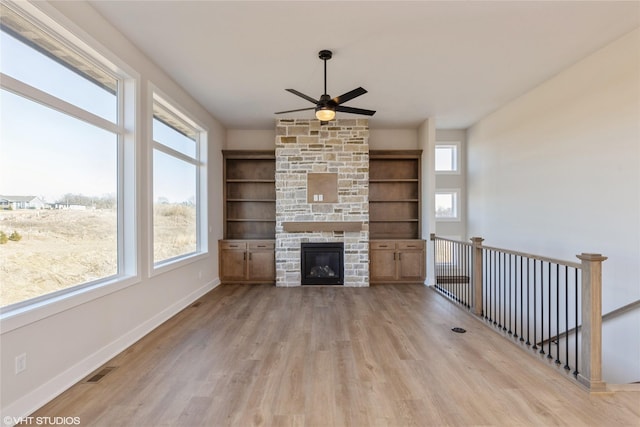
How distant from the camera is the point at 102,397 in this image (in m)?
2.25

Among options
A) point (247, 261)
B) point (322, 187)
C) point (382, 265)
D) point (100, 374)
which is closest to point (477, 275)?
point (382, 265)

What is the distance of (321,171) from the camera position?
585 centimetres

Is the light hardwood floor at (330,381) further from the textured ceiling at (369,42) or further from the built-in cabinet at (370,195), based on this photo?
the textured ceiling at (369,42)

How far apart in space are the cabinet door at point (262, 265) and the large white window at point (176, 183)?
3.29 feet

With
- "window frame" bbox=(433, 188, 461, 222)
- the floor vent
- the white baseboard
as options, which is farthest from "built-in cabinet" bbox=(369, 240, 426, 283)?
the floor vent

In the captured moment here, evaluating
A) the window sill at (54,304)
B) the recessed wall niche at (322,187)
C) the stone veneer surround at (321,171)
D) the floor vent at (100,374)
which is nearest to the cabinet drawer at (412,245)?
the stone veneer surround at (321,171)

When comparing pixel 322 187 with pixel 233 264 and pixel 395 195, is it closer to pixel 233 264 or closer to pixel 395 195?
pixel 395 195

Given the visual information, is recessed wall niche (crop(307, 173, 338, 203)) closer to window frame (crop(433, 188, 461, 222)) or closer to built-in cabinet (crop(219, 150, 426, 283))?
built-in cabinet (crop(219, 150, 426, 283))

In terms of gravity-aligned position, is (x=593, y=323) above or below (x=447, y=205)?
below

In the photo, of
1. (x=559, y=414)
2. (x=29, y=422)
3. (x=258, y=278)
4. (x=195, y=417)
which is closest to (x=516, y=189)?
(x=559, y=414)

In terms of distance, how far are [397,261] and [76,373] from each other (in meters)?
5.00

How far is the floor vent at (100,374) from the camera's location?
248 cm

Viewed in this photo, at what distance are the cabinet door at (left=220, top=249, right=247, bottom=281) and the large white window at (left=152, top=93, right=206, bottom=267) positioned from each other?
66 cm

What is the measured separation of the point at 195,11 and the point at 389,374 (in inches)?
144
